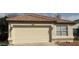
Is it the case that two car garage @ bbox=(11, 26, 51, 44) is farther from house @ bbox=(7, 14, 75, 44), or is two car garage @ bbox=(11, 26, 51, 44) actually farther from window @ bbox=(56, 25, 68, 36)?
window @ bbox=(56, 25, 68, 36)

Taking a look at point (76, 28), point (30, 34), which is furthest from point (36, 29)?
point (76, 28)

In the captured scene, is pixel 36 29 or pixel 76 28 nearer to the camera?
pixel 76 28

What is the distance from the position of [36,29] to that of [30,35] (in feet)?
0.75

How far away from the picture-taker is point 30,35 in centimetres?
610

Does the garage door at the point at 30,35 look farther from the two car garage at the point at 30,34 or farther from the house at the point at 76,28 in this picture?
the house at the point at 76,28

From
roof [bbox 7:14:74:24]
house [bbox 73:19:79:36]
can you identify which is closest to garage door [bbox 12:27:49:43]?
roof [bbox 7:14:74:24]

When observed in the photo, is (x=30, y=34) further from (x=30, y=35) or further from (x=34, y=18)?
(x=34, y=18)

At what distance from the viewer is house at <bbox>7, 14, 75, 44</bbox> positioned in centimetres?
605

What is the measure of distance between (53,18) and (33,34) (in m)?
0.66

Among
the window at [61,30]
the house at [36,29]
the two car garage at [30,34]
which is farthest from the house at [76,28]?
the two car garage at [30,34]
